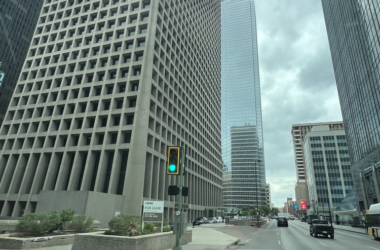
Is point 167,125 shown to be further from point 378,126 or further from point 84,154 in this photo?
point 378,126

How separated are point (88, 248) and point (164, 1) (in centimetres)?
5054

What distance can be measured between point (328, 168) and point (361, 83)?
7530cm

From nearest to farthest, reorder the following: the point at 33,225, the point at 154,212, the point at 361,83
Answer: the point at 33,225, the point at 154,212, the point at 361,83

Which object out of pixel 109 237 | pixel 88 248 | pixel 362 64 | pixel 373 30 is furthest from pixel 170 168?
pixel 362 64

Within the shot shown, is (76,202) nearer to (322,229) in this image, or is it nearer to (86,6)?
(322,229)

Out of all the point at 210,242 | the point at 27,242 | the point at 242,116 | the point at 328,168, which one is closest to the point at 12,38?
the point at 27,242

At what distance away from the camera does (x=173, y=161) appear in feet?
34.3

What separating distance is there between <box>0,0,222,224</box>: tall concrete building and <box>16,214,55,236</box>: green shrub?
42.8ft

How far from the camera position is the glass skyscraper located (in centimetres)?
15400

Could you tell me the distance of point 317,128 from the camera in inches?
5054

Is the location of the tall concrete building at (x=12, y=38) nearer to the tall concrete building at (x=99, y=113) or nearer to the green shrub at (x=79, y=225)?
the tall concrete building at (x=99, y=113)

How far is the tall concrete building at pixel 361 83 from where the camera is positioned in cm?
4609

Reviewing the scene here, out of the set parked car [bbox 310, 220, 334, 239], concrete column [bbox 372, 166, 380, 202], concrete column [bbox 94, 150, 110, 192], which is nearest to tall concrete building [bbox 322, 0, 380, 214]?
concrete column [bbox 372, 166, 380, 202]

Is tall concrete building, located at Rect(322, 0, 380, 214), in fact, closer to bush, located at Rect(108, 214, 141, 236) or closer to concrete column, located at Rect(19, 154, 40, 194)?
bush, located at Rect(108, 214, 141, 236)
